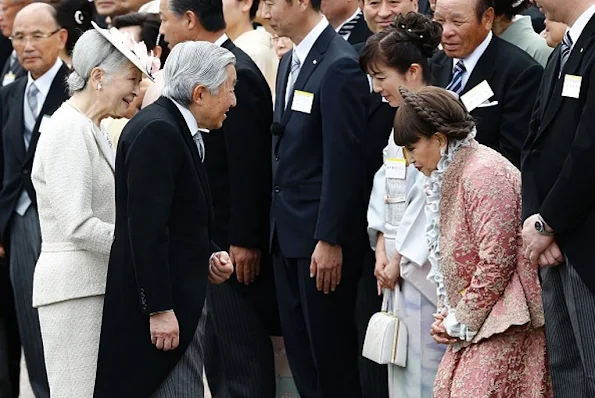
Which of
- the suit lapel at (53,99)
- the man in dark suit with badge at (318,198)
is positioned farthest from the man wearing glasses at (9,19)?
the man in dark suit with badge at (318,198)

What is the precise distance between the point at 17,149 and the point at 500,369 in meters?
3.42

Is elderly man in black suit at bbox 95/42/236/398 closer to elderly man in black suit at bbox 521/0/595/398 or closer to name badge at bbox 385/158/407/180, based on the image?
name badge at bbox 385/158/407/180

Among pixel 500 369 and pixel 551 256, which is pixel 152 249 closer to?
pixel 500 369

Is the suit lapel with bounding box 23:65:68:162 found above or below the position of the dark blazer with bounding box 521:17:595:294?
below

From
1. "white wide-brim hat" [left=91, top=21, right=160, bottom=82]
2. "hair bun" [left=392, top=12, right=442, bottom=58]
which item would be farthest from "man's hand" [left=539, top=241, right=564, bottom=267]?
"white wide-brim hat" [left=91, top=21, right=160, bottom=82]

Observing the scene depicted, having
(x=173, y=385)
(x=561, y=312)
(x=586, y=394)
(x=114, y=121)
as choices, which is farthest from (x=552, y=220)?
(x=114, y=121)

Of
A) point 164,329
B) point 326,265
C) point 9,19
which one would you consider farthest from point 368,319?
point 9,19

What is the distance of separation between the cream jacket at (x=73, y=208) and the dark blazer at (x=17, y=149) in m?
1.75

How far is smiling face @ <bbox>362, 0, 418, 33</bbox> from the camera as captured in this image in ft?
19.6

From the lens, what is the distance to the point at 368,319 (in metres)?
5.72

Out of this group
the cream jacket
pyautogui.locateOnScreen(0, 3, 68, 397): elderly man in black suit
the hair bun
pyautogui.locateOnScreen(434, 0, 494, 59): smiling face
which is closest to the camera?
the cream jacket

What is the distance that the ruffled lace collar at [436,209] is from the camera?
14.2ft

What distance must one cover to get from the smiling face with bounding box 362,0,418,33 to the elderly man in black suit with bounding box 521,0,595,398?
1661 millimetres

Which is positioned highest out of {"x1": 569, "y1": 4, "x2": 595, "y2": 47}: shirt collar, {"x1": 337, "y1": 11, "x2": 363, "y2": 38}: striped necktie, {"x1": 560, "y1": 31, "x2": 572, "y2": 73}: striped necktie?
{"x1": 569, "y1": 4, "x2": 595, "y2": 47}: shirt collar
